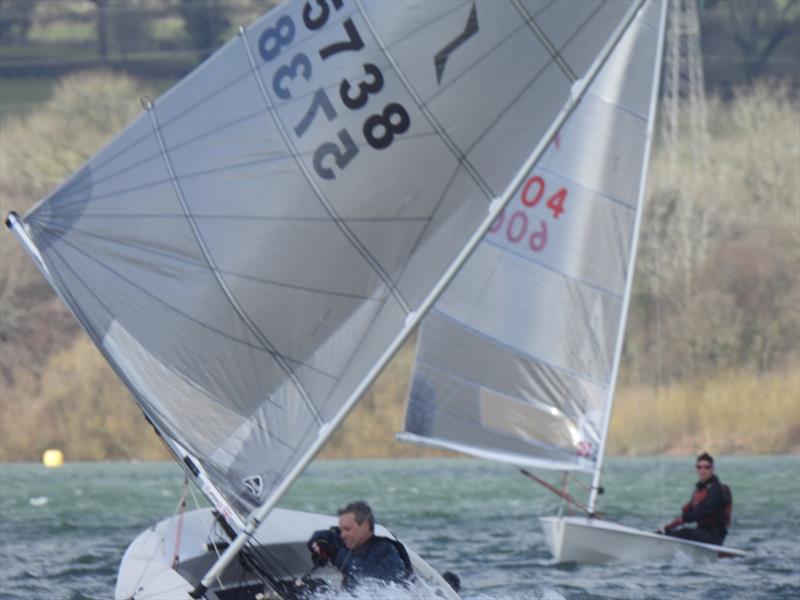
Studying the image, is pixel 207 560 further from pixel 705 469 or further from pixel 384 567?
pixel 705 469

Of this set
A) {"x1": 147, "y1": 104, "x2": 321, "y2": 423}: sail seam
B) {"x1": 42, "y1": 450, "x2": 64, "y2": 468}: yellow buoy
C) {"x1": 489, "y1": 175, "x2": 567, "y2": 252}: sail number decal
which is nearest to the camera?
{"x1": 147, "y1": 104, "x2": 321, "y2": 423}: sail seam

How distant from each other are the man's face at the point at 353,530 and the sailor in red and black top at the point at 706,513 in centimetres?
722

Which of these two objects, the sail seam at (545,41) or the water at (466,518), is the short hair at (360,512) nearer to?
the water at (466,518)

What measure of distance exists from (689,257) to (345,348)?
38.6 m

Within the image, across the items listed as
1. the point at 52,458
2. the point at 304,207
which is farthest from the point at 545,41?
the point at 52,458

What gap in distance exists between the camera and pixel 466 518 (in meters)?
23.8

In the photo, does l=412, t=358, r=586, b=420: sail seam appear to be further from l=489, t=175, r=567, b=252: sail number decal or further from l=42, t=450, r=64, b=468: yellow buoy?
l=42, t=450, r=64, b=468: yellow buoy

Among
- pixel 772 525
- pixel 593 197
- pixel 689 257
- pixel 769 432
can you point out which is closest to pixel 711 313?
pixel 689 257

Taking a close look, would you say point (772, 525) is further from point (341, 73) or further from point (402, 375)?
point (402, 375)

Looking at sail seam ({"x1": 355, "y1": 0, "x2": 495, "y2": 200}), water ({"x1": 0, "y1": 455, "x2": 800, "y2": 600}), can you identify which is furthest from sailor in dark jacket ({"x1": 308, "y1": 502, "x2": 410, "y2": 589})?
water ({"x1": 0, "y1": 455, "x2": 800, "y2": 600})

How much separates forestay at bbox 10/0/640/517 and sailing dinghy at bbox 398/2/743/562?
658 cm

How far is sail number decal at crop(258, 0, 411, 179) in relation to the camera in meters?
11.2

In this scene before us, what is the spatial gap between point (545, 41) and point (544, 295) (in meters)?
6.96

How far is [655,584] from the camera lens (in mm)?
15727
